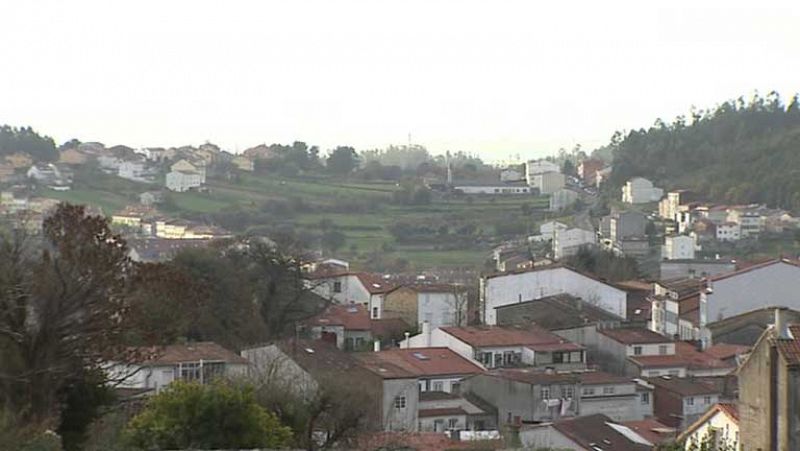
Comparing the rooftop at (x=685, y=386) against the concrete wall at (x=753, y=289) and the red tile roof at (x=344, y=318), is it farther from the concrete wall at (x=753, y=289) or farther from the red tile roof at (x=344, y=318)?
the red tile roof at (x=344, y=318)

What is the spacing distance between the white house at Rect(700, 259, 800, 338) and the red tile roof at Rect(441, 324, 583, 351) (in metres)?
5.64

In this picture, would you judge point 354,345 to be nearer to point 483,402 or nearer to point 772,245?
point 483,402

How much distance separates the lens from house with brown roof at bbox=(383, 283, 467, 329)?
43.5m

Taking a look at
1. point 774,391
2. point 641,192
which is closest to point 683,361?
point 774,391

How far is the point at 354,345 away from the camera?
123 ft

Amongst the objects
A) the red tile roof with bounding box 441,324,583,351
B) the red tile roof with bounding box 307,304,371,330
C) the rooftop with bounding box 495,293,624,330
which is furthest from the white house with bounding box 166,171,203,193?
the red tile roof with bounding box 441,324,583,351

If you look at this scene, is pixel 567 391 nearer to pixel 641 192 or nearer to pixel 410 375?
pixel 410 375

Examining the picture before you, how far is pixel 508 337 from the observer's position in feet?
110

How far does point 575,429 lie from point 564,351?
9722mm

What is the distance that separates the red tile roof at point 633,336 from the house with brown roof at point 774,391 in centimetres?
2059

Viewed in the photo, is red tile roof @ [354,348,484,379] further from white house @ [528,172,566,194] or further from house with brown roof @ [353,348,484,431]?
white house @ [528,172,566,194]

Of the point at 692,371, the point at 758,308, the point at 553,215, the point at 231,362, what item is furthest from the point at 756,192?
the point at 231,362

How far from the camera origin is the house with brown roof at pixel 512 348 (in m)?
32.1

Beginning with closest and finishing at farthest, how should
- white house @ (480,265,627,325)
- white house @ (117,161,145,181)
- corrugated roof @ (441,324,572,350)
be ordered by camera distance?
corrugated roof @ (441,324,572,350) → white house @ (480,265,627,325) → white house @ (117,161,145,181)
